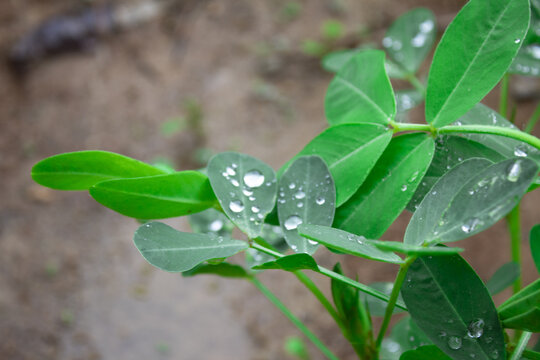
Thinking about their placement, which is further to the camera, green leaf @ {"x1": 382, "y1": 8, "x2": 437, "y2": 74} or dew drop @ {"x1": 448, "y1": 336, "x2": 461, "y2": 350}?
green leaf @ {"x1": 382, "y1": 8, "x2": 437, "y2": 74}

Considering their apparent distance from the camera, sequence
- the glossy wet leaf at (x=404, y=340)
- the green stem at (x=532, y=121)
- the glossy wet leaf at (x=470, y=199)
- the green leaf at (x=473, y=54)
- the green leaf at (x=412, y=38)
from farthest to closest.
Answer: the green leaf at (x=412, y=38) → the green stem at (x=532, y=121) → the glossy wet leaf at (x=404, y=340) → the green leaf at (x=473, y=54) → the glossy wet leaf at (x=470, y=199)

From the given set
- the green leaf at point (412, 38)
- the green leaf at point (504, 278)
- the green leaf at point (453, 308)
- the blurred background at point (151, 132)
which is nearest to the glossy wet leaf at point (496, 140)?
the green leaf at point (453, 308)

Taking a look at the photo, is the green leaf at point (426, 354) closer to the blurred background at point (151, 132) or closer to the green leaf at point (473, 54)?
the green leaf at point (473, 54)

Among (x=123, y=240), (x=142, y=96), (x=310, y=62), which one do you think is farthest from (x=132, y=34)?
(x=123, y=240)

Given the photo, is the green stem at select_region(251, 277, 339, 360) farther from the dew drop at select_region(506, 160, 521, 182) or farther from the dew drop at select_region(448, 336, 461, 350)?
the dew drop at select_region(506, 160, 521, 182)

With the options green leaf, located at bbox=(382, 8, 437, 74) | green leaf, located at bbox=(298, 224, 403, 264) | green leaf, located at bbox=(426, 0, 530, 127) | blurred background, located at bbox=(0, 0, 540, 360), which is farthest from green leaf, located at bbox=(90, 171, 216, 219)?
blurred background, located at bbox=(0, 0, 540, 360)

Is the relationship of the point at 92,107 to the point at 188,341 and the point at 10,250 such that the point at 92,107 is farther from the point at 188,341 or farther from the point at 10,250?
the point at 188,341
